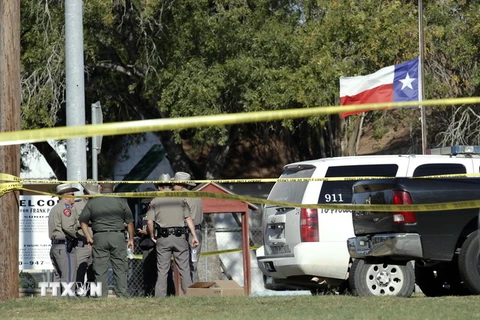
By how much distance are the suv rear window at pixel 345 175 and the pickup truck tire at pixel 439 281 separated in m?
1.31

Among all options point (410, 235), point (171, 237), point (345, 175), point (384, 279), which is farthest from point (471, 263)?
point (171, 237)

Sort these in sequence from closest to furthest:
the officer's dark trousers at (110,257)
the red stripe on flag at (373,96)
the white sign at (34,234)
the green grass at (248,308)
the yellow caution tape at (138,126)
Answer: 1. the yellow caution tape at (138,126)
2. the green grass at (248,308)
3. the officer's dark trousers at (110,257)
4. the white sign at (34,234)
5. the red stripe on flag at (373,96)

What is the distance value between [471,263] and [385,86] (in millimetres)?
8985

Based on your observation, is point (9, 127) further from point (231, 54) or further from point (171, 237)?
point (231, 54)

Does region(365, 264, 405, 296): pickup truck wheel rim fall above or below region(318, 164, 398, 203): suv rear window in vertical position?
below

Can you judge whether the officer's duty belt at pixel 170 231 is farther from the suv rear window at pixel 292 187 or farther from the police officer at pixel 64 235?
the police officer at pixel 64 235

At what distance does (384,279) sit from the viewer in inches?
457

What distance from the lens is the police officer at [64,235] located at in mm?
14273

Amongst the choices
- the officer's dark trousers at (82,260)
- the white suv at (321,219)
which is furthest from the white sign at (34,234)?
the white suv at (321,219)

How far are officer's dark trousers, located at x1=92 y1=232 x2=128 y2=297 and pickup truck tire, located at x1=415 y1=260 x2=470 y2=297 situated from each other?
12.6ft

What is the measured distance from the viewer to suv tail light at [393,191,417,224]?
11.0 m

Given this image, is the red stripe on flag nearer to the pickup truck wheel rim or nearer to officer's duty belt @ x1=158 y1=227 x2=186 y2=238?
officer's duty belt @ x1=158 y1=227 x2=186 y2=238
